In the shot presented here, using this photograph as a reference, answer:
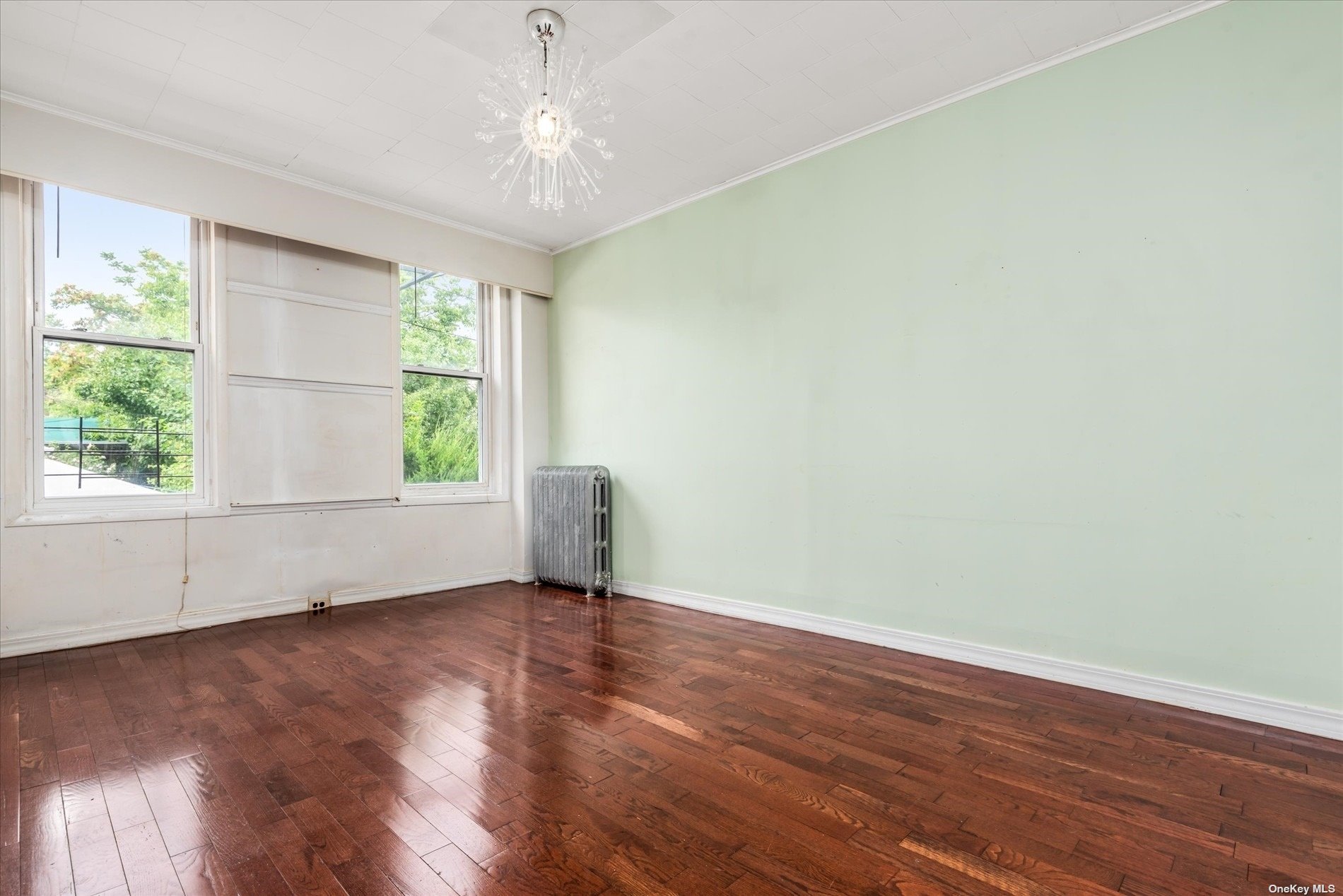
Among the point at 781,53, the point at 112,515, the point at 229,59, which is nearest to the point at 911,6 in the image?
the point at 781,53

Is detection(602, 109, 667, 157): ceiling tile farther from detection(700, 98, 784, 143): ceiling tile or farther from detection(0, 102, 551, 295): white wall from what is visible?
detection(0, 102, 551, 295): white wall

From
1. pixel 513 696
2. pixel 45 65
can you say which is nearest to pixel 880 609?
pixel 513 696

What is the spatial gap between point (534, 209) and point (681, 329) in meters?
1.47

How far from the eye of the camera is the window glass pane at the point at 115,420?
3639 millimetres

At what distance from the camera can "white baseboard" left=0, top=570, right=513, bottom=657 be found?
349 centimetres

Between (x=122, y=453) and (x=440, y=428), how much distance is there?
2.06 meters

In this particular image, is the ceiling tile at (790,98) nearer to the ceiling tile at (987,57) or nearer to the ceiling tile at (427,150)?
the ceiling tile at (987,57)

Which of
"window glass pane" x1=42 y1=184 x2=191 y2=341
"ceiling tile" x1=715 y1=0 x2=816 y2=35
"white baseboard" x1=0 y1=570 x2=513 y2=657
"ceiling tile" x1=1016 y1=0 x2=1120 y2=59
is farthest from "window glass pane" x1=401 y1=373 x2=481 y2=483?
"ceiling tile" x1=1016 y1=0 x2=1120 y2=59

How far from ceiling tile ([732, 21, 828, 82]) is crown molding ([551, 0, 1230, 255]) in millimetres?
737

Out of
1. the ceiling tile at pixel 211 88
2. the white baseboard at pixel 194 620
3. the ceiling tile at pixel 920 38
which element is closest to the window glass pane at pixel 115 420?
the white baseboard at pixel 194 620

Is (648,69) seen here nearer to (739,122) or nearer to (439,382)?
(739,122)

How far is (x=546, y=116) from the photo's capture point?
8.23ft

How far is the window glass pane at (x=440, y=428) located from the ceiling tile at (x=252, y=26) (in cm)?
256

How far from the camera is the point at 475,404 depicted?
220 inches
